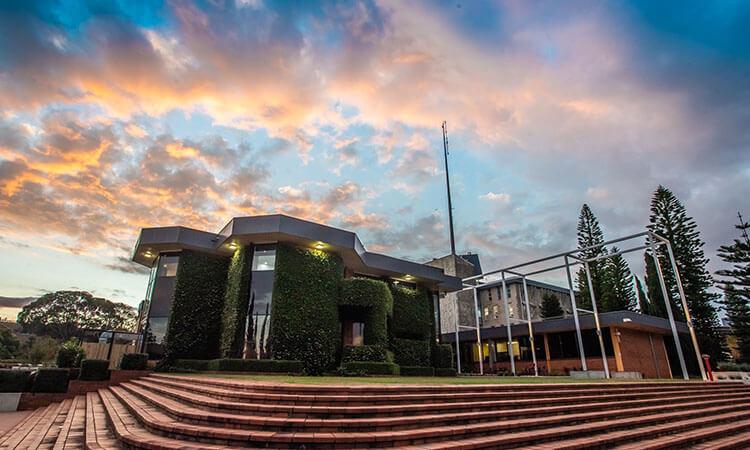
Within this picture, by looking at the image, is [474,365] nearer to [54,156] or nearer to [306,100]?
[306,100]

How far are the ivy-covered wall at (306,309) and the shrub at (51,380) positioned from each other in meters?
6.61

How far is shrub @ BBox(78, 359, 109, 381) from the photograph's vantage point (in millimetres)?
11719

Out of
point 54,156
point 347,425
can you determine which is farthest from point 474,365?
point 54,156

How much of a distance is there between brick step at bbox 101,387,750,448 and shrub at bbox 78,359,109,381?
652cm

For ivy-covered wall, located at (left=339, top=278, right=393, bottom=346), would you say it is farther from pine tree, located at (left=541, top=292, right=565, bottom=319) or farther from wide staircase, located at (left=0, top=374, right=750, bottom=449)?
pine tree, located at (left=541, top=292, right=565, bottom=319)

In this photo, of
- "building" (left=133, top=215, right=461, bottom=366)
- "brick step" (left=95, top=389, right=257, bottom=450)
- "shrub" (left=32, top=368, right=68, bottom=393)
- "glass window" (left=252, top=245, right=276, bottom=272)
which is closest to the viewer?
"brick step" (left=95, top=389, right=257, bottom=450)

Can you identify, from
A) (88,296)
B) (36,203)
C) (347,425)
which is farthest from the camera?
(88,296)

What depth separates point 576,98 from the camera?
12.6 m


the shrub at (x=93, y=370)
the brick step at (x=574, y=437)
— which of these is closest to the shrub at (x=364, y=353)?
the shrub at (x=93, y=370)

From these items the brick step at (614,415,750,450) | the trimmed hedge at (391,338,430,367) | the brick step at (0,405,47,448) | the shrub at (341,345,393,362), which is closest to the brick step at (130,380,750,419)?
the brick step at (614,415,750,450)

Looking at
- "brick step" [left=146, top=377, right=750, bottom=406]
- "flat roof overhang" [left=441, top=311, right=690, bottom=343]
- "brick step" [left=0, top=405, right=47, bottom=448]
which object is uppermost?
"flat roof overhang" [left=441, top=311, right=690, bottom=343]

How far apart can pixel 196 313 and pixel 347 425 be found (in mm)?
14841

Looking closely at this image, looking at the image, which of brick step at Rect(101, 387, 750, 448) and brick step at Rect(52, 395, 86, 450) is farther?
brick step at Rect(52, 395, 86, 450)

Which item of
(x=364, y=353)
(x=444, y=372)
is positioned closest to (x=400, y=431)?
(x=364, y=353)
